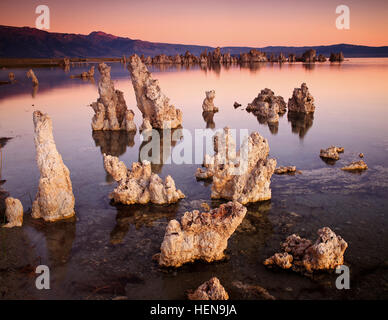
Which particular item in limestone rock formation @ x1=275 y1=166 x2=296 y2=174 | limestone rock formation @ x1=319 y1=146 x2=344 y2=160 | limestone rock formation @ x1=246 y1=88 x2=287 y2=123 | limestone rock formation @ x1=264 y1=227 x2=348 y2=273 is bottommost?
limestone rock formation @ x1=264 y1=227 x2=348 y2=273

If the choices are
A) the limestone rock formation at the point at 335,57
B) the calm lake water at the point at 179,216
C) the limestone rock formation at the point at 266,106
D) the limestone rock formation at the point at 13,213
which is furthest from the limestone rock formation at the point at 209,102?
the limestone rock formation at the point at 335,57

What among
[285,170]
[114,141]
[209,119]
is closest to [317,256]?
[285,170]

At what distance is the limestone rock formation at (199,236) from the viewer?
801 centimetres

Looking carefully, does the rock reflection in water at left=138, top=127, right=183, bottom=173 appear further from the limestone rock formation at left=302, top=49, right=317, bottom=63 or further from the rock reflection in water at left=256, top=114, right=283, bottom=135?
the limestone rock formation at left=302, top=49, right=317, bottom=63

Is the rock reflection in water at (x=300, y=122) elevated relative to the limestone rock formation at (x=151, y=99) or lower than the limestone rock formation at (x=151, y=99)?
lower

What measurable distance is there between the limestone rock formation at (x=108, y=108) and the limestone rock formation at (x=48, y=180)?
12354mm

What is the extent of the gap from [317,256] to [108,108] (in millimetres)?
18602

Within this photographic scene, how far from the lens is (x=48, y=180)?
1022 centimetres

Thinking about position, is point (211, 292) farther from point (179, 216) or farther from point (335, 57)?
point (335, 57)

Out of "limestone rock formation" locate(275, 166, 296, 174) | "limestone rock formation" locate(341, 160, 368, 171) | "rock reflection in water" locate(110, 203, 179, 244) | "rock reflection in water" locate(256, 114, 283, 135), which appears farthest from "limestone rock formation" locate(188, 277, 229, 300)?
"rock reflection in water" locate(256, 114, 283, 135)

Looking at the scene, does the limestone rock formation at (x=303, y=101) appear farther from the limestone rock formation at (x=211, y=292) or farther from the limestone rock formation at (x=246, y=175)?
the limestone rock formation at (x=211, y=292)

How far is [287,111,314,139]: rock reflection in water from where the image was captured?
76.4 ft

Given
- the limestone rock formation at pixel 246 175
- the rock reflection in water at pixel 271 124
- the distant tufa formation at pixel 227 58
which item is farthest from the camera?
the distant tufa formation at pixel 227 58

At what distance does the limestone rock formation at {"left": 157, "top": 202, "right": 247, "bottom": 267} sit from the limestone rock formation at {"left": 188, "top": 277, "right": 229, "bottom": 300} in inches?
52.0
